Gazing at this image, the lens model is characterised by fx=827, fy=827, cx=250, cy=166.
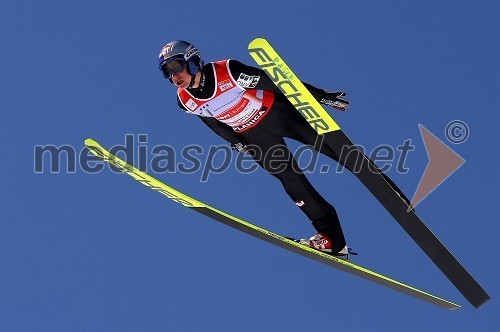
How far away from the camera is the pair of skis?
5516 mm

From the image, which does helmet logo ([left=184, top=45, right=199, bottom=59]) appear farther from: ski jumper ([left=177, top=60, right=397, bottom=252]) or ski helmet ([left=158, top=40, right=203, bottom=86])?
ski jumper ([left=177, top=60, right=397, bottom=252])

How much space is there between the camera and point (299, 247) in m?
6.68

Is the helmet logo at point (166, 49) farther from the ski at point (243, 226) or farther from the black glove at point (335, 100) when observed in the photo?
the black glove at point (335, 100)

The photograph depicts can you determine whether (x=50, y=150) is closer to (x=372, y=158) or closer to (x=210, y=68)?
(x=210, y=68)

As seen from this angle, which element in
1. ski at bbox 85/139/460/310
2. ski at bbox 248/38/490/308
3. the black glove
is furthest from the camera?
ski at bbox 85/139/460/310

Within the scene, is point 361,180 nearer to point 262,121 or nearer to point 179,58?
point 262,121

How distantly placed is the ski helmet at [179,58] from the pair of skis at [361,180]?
2.42ft

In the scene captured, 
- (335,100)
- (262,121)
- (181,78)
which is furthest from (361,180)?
(181,78)

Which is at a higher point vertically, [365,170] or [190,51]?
[190,51]

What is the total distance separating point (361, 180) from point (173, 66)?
1606 millimetres

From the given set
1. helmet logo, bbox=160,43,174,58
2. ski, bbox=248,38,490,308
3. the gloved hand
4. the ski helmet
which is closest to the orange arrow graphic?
ski, bbox=248,38,490,308

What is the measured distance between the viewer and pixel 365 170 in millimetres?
6055

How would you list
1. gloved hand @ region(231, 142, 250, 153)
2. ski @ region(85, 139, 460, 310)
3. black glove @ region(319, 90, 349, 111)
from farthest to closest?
gloved hand @ region(231, 142, 250, 153)
ski @ region(85, 139, 460, 310)
black glove @ region(319, 90, 349, 111)

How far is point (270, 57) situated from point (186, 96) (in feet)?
3.40
